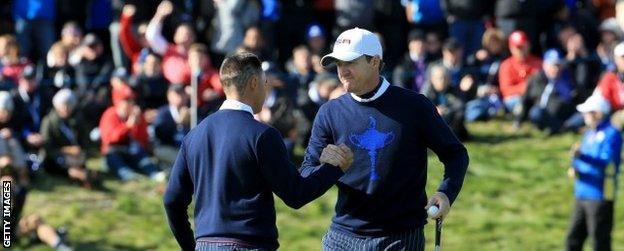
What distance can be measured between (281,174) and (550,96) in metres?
11.1

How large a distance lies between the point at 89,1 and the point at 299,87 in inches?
136

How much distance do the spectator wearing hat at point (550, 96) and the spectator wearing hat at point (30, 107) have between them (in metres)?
6.12

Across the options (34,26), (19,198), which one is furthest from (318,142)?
(34,26)

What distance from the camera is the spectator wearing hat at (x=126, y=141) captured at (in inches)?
643

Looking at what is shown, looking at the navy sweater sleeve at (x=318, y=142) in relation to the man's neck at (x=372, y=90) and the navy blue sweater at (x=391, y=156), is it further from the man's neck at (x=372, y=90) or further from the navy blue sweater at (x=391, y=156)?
the man's neck at (x=372, y=90)

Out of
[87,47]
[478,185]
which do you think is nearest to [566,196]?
[478,185]

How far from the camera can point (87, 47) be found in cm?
1783

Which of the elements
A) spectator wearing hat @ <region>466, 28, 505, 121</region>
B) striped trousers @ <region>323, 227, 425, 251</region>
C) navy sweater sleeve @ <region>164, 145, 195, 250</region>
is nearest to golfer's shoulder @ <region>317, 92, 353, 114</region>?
striped trousers @ <region>323, 227, 425, 251</region>

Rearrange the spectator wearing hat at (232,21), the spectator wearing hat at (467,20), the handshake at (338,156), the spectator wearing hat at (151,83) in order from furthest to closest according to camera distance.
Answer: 1. the spectator wearing hat at (467,20)
2. the spectator wearing hat at (232,21)
3. the spectator wearing hat at (151,83)
4. the handshake at (338,156)

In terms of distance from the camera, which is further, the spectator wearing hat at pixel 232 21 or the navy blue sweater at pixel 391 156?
the spectator wearing hat at pixel 232 21

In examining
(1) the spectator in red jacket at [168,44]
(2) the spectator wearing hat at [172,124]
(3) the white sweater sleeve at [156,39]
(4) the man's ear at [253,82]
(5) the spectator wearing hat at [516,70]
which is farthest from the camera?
(5) the spectator wearing hat at [516,70]

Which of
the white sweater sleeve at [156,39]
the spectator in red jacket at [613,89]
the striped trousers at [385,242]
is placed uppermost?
the white sweater sleeve at [156,39]

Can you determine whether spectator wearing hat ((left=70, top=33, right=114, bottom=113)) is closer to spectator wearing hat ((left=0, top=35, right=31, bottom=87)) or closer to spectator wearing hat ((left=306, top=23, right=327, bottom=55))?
spectator wearing hat ((left=0, top=35, right=31, bottom=87))

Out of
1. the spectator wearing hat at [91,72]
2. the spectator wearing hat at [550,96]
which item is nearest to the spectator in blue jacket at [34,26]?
the spectator wearing hat at [91,72]
